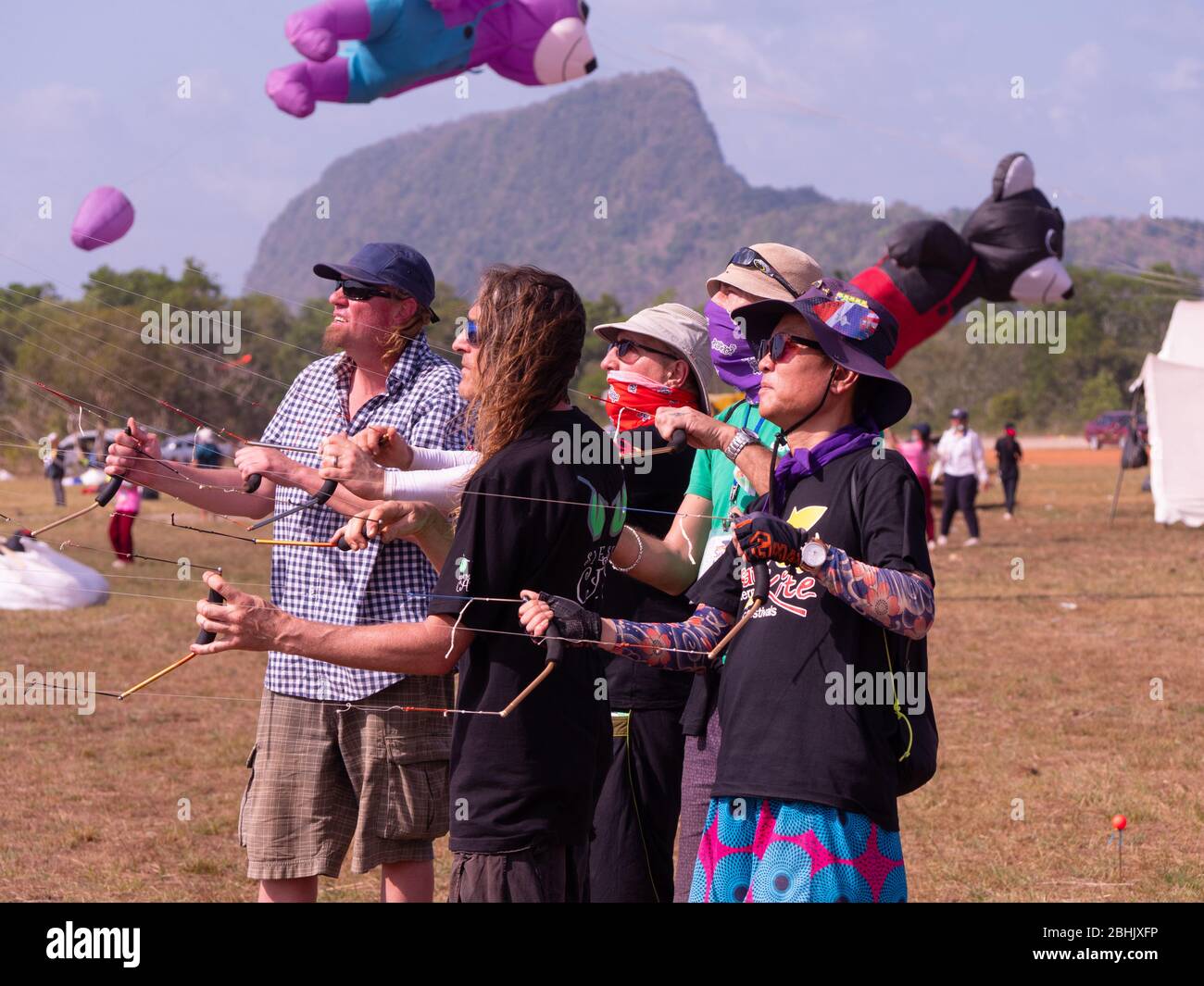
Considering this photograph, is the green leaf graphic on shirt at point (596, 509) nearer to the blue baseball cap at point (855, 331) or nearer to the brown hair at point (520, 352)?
the brown hair at point (520, 352)

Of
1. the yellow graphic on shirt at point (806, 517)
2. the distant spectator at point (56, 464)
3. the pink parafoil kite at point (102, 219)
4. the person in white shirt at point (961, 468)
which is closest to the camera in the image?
the yellow graphic on shirt at point (806, 517)

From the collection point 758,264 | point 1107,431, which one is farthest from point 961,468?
point 1107,431

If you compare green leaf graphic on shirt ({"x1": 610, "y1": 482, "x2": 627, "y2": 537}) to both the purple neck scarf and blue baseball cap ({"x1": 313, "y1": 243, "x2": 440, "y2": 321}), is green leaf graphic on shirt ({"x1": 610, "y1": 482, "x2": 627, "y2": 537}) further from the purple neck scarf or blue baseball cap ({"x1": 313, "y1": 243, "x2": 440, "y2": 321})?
blue baseball cap ({"x1": 313, "y1": 243, "x2": 440, "y2": 321})

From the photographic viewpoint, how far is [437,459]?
11.1ft

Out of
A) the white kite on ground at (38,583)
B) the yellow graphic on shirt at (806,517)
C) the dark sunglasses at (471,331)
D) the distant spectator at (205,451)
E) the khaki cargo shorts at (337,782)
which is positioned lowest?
the khaki cargo shorts at (337,782)

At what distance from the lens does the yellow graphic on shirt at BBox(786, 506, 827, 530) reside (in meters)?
2.80

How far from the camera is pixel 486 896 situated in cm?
282

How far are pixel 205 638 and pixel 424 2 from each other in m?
6.26

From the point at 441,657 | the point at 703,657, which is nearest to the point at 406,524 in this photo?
the point at 441,657

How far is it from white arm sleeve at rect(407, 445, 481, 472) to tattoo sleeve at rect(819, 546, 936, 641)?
112 cm

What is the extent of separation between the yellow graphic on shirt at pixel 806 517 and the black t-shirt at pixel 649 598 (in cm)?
86

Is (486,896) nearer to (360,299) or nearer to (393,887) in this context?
(393,887)

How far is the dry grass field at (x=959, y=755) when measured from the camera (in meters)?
5.53

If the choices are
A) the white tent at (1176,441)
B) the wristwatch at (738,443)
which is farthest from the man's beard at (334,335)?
the white tent at (1176,441)
